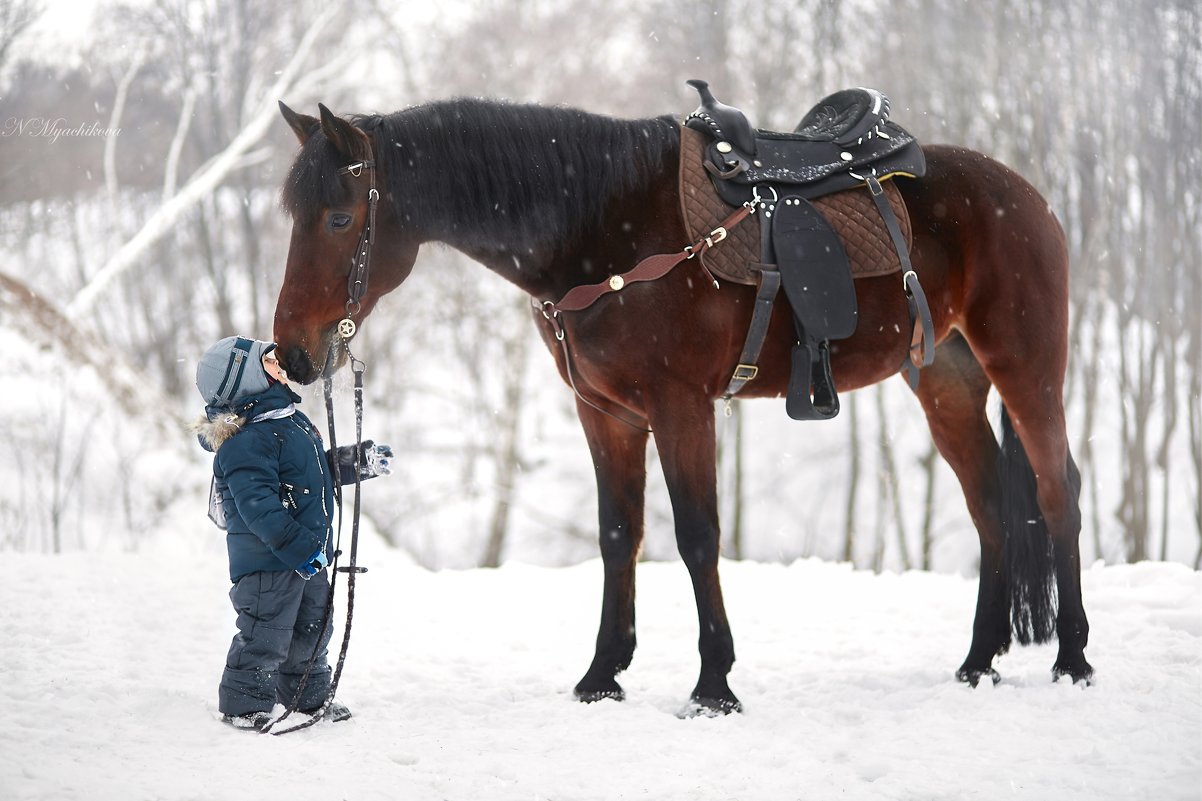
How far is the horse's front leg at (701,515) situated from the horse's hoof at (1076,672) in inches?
52.3

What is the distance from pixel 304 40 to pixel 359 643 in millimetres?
9435

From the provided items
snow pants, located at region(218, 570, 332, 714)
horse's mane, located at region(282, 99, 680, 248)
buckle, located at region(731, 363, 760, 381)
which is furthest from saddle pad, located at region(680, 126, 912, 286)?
snow pants, located at region(218, 570, 332, 714)

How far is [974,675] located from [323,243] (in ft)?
9.69

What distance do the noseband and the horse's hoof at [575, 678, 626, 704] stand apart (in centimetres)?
159

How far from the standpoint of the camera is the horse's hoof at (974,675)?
3.81m

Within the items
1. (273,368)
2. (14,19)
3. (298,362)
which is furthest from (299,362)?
(14,19)

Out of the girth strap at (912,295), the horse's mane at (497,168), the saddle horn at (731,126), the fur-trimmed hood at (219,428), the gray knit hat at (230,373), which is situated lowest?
the fur-trimmed hood at (219,428)

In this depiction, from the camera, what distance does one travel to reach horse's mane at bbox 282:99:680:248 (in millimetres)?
3330

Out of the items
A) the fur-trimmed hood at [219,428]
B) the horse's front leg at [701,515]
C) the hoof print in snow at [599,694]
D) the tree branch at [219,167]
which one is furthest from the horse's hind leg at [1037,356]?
the tree branch at [219,167]

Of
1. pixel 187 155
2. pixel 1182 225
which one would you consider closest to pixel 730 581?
pixel 1182 225

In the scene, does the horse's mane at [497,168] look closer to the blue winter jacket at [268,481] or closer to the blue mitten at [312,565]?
the blue winter jacket at [268,481]

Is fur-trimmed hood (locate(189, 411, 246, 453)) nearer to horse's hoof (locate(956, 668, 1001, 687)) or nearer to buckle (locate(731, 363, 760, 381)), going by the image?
buckle (locate(731, 363, 760, 381))

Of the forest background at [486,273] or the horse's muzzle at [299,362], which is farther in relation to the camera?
the forest background at [486,273]

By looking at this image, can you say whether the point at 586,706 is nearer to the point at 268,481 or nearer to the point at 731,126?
the point at 268,481
